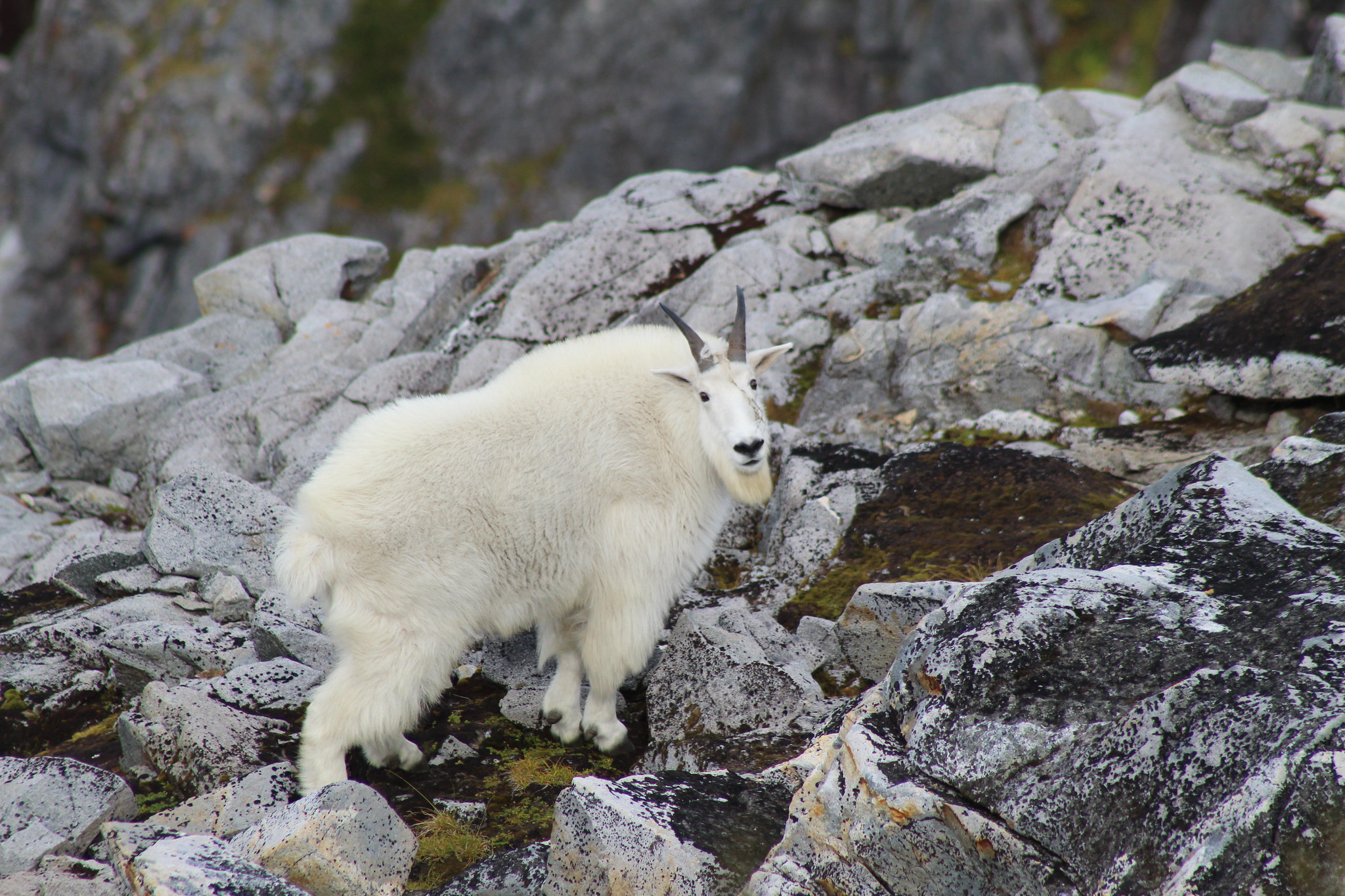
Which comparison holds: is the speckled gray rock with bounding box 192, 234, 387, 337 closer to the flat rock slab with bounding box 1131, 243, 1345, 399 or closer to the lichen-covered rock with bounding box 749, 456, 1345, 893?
the flat rock slab with bounding box 1131, 243, 1345, 399

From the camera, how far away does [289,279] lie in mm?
16500

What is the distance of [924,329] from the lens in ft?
35.7

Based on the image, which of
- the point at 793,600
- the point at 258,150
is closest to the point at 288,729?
the point at 793,600

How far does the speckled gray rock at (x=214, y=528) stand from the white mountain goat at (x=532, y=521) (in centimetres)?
334

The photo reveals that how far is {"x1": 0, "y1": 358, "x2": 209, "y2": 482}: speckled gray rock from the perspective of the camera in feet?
41.4

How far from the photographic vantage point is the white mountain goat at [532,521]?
5.84 metres

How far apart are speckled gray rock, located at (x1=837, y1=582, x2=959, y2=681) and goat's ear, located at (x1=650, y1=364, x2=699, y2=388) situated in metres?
2.08

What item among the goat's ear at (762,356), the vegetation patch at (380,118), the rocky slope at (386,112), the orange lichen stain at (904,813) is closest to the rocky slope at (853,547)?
the orange lichen stain at (904,813)

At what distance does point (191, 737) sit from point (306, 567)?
4.60 ft

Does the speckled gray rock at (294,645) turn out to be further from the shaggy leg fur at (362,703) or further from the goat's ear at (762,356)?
the goat's ear at (762,356)

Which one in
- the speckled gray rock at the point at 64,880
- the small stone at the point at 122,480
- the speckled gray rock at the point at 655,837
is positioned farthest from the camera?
the small stone at the point at 122,480

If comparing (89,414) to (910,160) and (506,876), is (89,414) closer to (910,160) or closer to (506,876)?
(506,876)

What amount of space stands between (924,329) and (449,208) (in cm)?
4037

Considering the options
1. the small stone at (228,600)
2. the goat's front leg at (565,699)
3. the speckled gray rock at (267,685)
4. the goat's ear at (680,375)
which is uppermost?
the goat's ear at (680,375)
